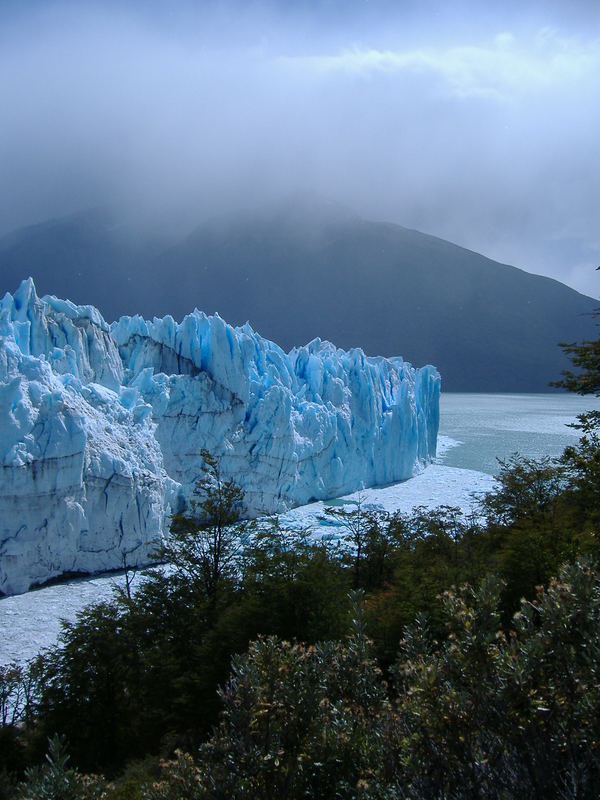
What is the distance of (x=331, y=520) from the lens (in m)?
17.2

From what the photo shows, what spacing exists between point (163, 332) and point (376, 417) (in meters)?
9.46

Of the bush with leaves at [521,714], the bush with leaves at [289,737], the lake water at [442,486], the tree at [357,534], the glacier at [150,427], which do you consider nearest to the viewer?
the bush with leaves at [521,714]

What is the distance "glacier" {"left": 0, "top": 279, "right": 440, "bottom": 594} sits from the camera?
489 inches

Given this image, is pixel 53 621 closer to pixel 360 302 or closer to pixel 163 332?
pixel 163 332

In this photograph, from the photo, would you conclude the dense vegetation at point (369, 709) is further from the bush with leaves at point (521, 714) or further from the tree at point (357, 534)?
the tree at point (357, 534)

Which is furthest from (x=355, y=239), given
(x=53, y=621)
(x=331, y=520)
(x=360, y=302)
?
(x=53, y=621)

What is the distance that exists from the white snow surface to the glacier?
20.6 inches

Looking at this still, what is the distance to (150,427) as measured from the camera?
628 inches

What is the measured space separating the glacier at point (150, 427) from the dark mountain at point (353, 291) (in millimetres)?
67397

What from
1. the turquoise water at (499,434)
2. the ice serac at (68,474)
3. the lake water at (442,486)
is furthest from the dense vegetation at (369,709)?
the turquoise water at (499,434)

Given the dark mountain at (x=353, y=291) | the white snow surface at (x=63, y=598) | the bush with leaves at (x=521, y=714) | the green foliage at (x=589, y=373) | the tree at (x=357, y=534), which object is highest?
the dark mountain at (x=353, y=291)

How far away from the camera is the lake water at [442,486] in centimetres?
1038

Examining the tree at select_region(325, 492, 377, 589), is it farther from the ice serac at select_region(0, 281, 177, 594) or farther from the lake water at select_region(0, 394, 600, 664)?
the ice serac at select_region(0, 281, 177, 594)

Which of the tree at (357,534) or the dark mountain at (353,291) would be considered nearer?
the tree at (357,534)
